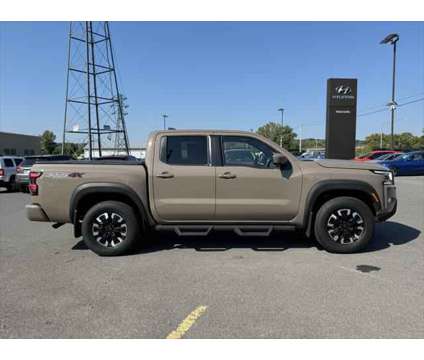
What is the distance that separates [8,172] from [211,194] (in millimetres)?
13586

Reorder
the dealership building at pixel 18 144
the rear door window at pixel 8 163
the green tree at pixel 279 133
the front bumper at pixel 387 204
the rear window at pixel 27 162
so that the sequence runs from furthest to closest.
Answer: the green tree at pixel 279 133
the dealership building at pixel 18 144
the rear door window at pixel 8 163
the rear window at pixel 27 162
the front bumper at pixel 387 204

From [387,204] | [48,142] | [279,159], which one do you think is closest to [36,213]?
[279,159]

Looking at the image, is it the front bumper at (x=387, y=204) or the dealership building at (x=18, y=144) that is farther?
the dealership building at (x=18, y=144)

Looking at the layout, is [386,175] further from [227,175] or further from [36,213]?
[36,213]

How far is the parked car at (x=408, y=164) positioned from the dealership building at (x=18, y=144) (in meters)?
47.8

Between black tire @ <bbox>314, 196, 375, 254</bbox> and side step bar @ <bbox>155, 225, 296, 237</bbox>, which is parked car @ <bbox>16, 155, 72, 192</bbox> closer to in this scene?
side step bar @ <bbox>155, 225, 296, 237</bbox>

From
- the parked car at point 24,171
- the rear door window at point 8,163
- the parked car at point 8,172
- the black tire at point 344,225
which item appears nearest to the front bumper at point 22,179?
the parked car at point 24,171

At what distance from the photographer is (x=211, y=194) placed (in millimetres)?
4863

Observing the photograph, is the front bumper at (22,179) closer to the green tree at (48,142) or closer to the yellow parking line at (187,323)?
the yellow parking line at (187,323)

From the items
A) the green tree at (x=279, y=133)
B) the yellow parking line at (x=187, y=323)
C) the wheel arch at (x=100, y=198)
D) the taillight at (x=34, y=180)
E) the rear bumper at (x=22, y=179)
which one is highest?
the green tree at (x=279, y=133)

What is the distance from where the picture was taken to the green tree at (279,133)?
68831 mm

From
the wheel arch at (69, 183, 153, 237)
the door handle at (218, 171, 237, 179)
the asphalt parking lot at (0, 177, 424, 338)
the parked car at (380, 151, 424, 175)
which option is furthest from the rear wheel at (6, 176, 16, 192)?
the parked car at (380, 151, 424, 175)

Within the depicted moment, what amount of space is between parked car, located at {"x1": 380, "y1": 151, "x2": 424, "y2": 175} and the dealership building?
47.8m

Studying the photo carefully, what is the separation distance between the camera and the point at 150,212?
16.2 feet
